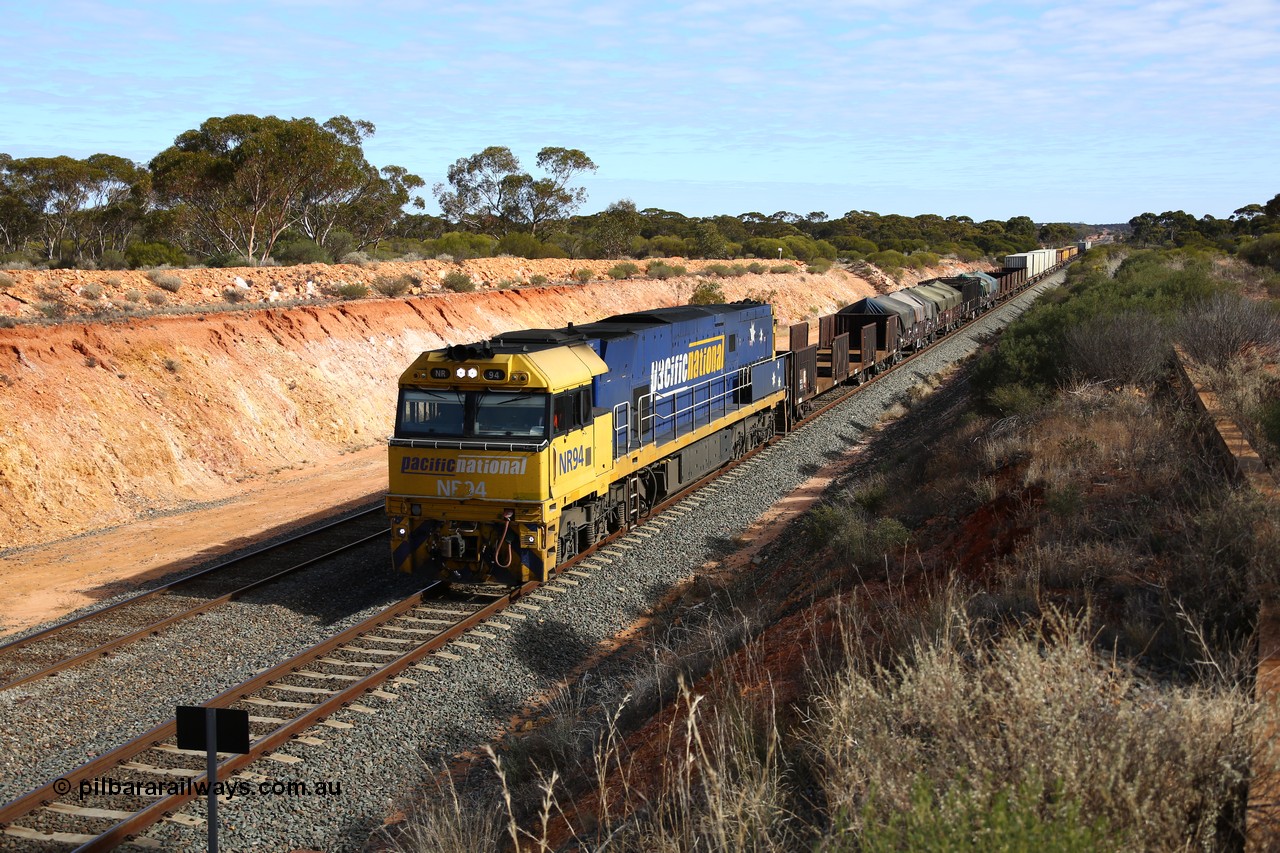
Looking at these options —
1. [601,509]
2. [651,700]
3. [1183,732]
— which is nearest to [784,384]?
[601,509]

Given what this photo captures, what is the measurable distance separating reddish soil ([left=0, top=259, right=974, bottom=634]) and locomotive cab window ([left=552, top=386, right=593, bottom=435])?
303 inches

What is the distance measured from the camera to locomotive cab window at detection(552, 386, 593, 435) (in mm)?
13414

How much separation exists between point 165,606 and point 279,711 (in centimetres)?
466

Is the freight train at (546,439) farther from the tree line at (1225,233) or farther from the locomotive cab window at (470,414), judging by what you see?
the tree line at (1225,233)

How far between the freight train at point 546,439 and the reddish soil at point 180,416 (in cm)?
589

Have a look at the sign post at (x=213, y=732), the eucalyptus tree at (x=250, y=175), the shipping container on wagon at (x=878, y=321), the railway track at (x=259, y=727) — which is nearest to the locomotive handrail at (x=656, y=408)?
the railway track at (x=259, y=727)

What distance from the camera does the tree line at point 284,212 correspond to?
151ft

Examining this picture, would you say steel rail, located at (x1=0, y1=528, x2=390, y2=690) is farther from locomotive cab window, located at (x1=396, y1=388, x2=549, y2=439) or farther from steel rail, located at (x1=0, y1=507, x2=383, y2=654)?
locomotive cab window, located at (x1=396, y1=388, x2=549, y2=439)

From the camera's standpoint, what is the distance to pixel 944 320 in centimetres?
4731

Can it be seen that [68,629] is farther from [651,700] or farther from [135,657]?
[651,700]

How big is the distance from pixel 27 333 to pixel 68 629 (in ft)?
45.2

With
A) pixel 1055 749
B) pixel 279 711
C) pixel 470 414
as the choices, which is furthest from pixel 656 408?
pixel 1055 749

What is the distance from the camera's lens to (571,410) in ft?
45.5

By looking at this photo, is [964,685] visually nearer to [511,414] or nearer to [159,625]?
[511,414]
